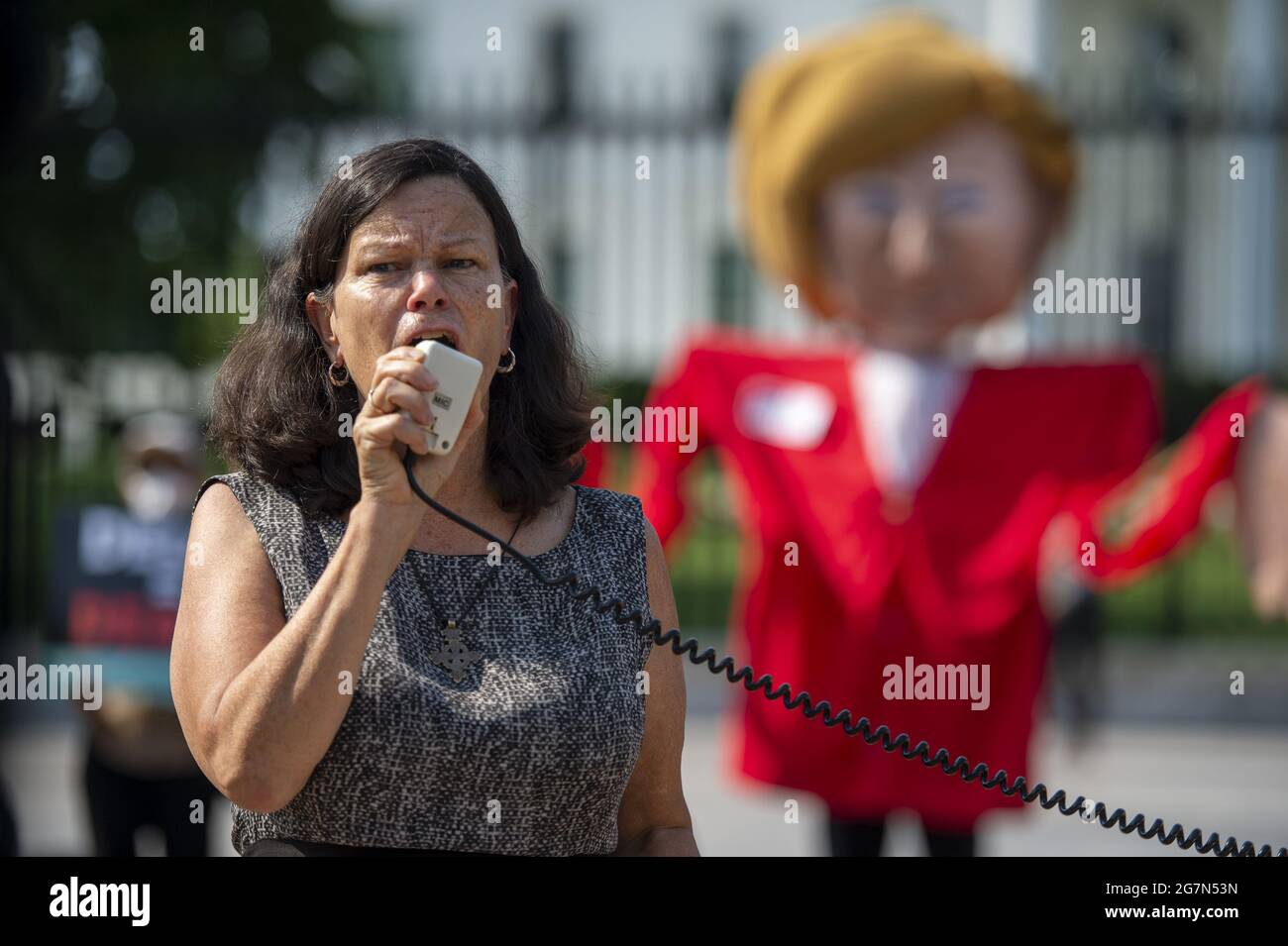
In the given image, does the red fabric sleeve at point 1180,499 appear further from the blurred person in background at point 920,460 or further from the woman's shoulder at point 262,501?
the woman's shoulder at point 262,501

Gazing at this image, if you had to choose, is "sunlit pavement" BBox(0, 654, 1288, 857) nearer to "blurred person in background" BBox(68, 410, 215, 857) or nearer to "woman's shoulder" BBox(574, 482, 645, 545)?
"blurred person in background" BBox(68, 410, 215, 857)

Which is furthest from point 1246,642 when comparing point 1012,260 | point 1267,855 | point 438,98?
point 1267,855

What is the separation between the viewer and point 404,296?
2018 mm

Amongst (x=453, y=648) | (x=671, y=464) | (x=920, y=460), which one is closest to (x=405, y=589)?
(x=453, y=648)

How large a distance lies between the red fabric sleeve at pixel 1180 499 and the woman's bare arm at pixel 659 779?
2531mm

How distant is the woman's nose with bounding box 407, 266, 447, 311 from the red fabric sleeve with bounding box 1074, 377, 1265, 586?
9.48ft

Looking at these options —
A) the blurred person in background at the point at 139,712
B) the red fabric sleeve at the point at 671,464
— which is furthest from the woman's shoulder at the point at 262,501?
the blurred person in background at the point at 139,712

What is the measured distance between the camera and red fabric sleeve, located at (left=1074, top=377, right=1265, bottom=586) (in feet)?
14.5

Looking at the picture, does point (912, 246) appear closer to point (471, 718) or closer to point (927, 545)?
point (927, 545)

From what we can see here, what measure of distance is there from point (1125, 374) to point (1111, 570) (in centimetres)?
58

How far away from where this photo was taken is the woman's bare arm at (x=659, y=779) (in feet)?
7.22

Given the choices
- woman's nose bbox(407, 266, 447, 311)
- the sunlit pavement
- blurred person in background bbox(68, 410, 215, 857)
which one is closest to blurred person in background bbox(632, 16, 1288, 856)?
the sunlit pavement
